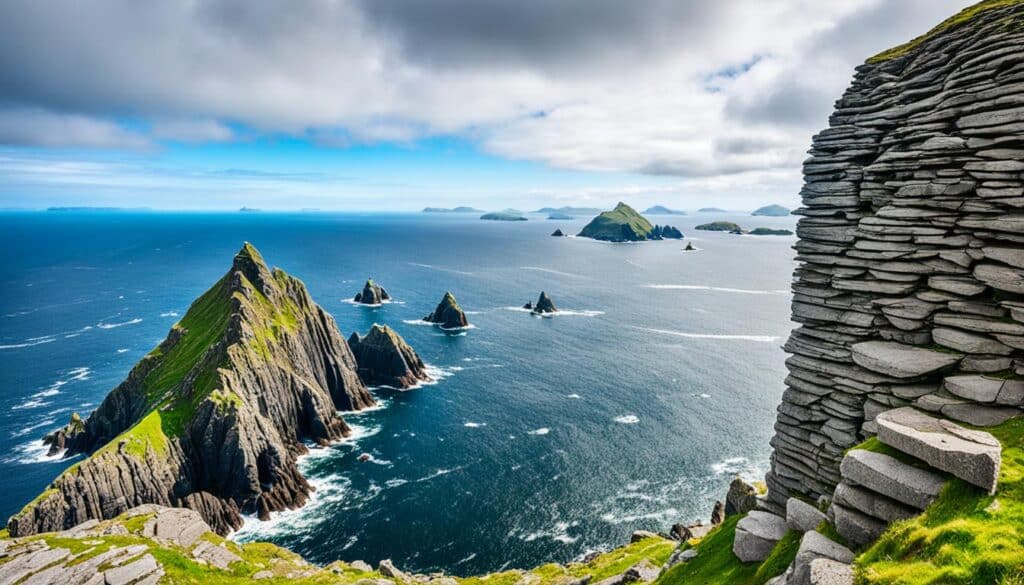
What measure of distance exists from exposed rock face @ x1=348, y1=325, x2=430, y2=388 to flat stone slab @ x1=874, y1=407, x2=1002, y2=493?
4726 inches

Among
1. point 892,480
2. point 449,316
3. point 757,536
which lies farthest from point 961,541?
point 449,316

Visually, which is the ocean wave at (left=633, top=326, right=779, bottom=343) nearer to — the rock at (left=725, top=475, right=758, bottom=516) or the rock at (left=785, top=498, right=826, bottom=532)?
the rock at (left=725, top=475, right=758, bottom=516)

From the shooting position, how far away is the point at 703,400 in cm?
11888

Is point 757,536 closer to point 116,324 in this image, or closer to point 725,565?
point 725,565

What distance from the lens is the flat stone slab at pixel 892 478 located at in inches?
712

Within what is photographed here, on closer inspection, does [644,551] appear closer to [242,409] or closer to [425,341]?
[242,409]

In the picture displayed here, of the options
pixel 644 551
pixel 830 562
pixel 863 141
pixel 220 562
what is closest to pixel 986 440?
pixel 830 562

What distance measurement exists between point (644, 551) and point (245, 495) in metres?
64.8

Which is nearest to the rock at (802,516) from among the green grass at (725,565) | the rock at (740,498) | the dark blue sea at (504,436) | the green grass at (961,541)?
the green grass at (725,565)

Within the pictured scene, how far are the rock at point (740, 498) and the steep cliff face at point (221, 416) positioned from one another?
230 ft

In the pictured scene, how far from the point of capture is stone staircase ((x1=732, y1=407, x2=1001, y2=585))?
56.5 ft

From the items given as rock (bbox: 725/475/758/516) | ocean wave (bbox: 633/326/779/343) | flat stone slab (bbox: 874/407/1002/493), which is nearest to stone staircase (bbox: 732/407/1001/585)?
flat stone slab (bbox: 874/407/1002/493)

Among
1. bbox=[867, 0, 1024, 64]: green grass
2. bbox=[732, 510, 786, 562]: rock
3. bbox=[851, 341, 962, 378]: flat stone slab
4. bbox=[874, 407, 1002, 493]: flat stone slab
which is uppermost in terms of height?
bbox=[867, 0, 1024, 64]: green grass

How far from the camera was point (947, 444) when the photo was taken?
18.5 meters
